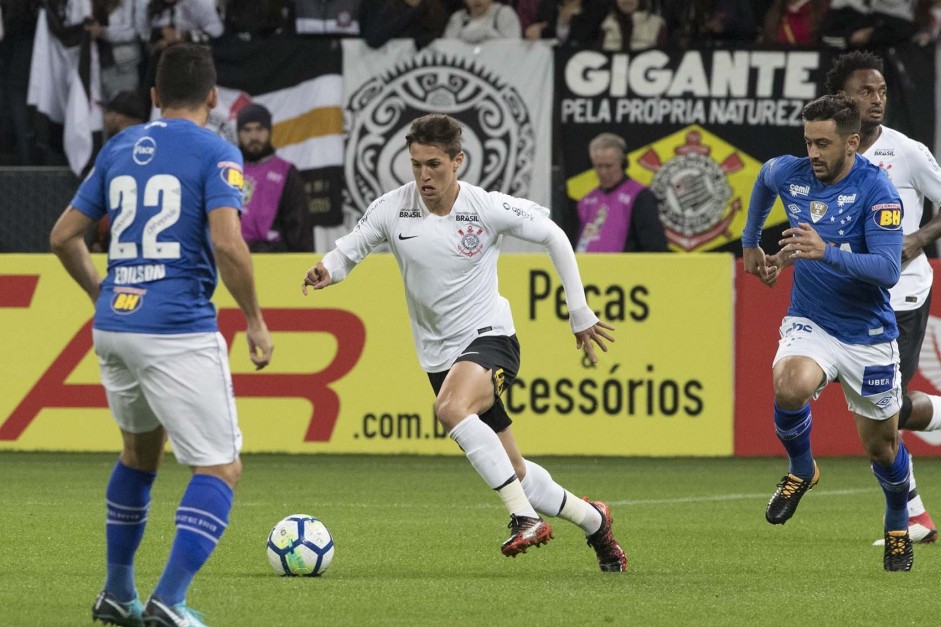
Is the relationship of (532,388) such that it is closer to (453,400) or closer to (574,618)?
(453,400)

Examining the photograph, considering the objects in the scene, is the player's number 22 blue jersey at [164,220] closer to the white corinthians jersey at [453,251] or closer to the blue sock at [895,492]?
the white corinthians jersey at [453,251]

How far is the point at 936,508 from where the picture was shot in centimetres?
1020

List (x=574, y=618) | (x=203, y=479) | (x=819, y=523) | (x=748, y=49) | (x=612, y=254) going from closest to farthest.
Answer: (x=203, y=479), (x=574, y=618), (x=819, y=523), (x=612, y=254), (x=748, y=49)

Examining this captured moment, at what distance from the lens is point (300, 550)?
Result: 714 centimetres

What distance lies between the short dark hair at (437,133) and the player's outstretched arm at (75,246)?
2072 mm

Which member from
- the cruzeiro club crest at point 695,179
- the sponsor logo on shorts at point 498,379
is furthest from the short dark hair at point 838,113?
the cruzeiro club crest at point 695,179

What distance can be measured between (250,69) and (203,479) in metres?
10.2

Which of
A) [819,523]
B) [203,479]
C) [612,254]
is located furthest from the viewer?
[612,254]

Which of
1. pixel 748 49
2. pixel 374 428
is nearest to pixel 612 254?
pixel 374 428

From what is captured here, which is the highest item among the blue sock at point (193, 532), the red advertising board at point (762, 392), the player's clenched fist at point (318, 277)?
the player's clenched fist at point (318, 277)

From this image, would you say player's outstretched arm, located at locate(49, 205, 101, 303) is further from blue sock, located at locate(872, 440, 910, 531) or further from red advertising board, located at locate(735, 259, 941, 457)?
red advertising board, located at locate(735, 259, 941, 457)

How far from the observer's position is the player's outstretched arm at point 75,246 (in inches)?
223

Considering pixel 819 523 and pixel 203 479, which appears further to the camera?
pixel 819 523

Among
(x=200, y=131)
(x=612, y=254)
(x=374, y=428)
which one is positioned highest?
(x=200, y=131)
